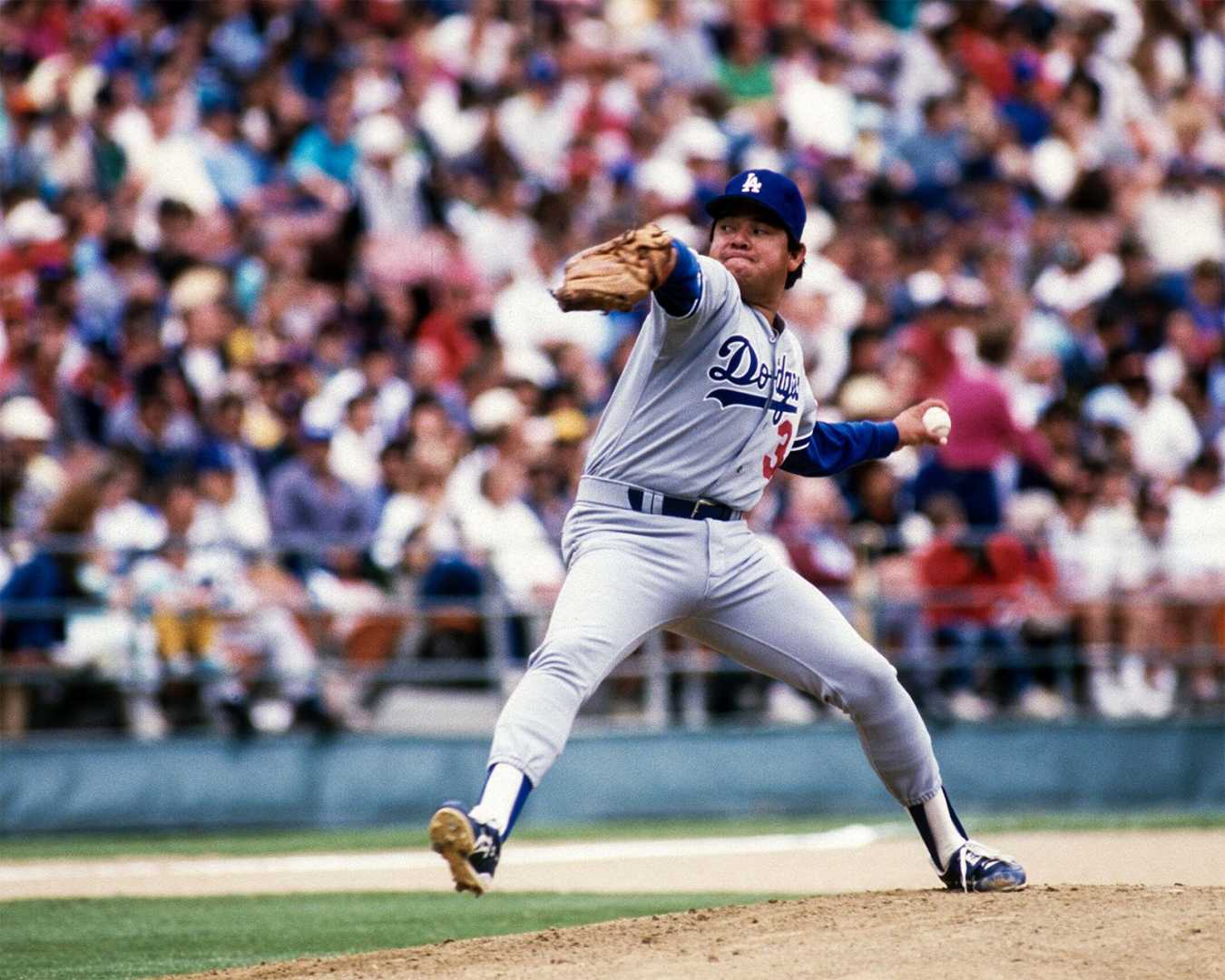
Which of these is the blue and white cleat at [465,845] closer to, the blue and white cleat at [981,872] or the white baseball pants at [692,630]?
the white baseball pants at [692,630]

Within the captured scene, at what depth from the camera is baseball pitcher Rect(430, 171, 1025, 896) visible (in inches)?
235

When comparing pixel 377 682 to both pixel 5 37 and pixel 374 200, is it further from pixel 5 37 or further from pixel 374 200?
pixel 5 37

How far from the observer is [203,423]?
13.2 metres

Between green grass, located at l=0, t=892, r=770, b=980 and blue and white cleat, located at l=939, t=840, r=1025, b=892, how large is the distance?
157 cm

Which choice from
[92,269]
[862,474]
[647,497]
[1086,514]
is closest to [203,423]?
[92,269]

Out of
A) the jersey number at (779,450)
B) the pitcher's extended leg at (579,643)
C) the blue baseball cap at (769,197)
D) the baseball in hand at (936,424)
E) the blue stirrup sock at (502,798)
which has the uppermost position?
the blue baseball cap at (769,197)

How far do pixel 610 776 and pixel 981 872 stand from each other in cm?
637

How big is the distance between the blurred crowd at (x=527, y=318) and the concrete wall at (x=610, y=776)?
264 millimetres

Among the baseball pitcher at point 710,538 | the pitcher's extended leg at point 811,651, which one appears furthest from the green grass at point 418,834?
the baseball pitcher at point 710,538

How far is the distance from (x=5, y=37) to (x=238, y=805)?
687 cm

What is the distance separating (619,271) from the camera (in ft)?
17.9

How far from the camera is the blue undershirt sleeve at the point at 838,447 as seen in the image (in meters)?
7.06

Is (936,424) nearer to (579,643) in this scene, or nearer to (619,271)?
(579,643)

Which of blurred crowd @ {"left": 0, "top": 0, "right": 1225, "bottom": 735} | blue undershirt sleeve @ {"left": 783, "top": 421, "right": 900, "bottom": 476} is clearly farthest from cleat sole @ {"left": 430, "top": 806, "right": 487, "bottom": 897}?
blurred crowd @ {"left": 0, "top": 0, "right": 1225, "bottom": 735}
